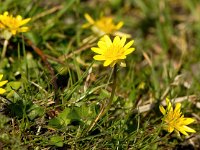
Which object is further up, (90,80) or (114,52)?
(114,52)

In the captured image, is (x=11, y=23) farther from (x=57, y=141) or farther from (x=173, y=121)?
(x=173, y=121)

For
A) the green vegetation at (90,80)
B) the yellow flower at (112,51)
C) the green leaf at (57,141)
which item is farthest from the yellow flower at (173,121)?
the green leaf at (57,141)

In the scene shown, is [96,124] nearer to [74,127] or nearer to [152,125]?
[74,127]

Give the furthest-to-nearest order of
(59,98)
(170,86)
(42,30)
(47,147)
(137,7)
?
(137,7) → (42,30) → (170,86) → (59,98) → (47,147)

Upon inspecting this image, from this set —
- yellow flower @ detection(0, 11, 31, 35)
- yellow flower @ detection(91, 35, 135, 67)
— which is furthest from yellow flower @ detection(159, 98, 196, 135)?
yellow flower @ detection(0, 11, 31, 35)

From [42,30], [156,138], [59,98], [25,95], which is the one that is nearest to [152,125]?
[156,138]

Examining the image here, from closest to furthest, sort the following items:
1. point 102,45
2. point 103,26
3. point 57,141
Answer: point 57,141 → point 102,45 → point 103,26

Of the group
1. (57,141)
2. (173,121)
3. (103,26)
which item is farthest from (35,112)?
(103,26)

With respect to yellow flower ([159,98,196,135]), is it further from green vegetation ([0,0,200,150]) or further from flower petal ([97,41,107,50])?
flower petal ([97,41,107,50])
